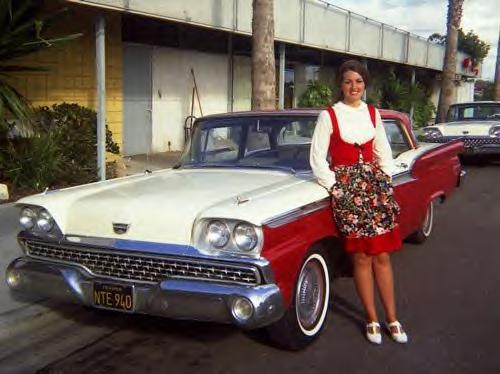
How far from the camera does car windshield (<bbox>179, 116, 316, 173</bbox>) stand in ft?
16.5

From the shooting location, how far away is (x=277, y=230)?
12.0 ft

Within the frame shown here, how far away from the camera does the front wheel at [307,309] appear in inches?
152

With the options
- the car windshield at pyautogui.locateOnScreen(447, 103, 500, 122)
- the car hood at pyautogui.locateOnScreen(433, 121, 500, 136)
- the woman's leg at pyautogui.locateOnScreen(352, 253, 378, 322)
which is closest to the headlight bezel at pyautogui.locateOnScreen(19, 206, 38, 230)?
the woman's leg at pyautogui.locateOnScreen(352, 253, 378, 322)

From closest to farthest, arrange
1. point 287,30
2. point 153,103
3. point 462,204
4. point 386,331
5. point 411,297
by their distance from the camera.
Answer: point 386,331 < point 411,297 < point 462,204 < point 153,103 < point 287,30

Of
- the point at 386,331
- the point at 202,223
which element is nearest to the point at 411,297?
the point at 386,331

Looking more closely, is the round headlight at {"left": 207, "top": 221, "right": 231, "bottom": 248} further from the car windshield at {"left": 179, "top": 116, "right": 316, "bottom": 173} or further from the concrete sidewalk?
the concrete sidewalk

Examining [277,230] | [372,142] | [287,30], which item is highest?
[287,30]

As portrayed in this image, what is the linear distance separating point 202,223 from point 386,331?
62.6 inches

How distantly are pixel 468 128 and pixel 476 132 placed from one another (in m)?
0.22

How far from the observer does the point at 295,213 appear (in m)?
3.87

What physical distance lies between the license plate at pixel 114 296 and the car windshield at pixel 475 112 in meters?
13.2

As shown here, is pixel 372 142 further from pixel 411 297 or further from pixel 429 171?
pixel 429 171

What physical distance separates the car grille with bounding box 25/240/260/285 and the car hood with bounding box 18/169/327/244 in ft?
0.37

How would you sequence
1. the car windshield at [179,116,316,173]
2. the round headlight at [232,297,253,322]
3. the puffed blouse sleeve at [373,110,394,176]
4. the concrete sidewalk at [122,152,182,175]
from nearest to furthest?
the round headlight at [232,297,253,322], the puffed blouse sleeve at [373,110,394,176], the car windshield at [179,116,316,173], the concrete sidewalk at [122,152,182,175]
